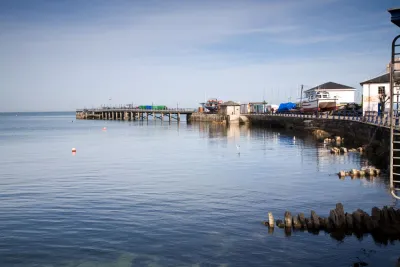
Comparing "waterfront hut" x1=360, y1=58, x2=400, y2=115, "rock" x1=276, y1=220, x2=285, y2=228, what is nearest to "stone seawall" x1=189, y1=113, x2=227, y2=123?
"waterfront hut" x1=360, y1=58, x2=400, y2=115

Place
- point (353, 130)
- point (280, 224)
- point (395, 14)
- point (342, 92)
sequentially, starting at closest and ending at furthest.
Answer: point (395, 14) < point (280, 224) < point (353, 130) < point (342, 92)

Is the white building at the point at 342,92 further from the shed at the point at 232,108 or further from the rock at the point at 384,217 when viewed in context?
the rock at the point at 384,217

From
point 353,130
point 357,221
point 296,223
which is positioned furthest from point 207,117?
point 357,221

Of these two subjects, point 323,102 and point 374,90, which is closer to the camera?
point 374,90

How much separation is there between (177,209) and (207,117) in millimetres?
112983

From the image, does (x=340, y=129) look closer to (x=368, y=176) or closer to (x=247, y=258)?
(x=368, y=176)

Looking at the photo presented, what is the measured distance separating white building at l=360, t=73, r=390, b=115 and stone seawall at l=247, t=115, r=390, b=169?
18.4ft

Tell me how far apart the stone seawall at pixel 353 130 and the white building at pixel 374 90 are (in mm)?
5601

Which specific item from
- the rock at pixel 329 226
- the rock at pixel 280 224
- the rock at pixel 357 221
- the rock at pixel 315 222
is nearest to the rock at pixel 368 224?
the rock at pixel 357 221

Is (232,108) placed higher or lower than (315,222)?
higher

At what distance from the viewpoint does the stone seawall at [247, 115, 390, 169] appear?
1622 inches

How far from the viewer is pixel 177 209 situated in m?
24.5

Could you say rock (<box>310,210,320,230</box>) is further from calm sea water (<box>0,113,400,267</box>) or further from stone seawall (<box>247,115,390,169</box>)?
stone seawall (<box>247,115,390,169</box>)

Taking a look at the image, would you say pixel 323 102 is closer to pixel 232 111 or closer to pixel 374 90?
pixel 374 90
